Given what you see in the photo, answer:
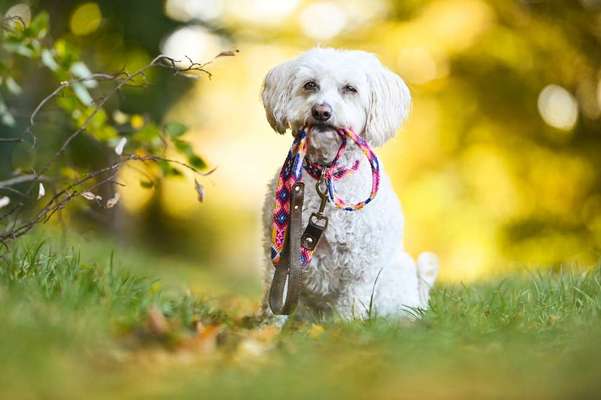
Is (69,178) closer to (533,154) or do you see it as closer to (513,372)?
(513,372)

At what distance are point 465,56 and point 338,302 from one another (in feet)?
22.1

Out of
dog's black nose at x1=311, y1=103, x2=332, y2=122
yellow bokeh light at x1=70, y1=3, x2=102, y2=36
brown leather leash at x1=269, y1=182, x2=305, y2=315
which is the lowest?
brown leather leash at x1=269, y1=182, x2=305, y2=315

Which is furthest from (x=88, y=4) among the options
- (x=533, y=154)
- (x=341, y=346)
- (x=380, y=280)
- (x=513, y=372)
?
(x=513, y=372)

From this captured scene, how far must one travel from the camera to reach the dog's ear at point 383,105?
3.80 metres

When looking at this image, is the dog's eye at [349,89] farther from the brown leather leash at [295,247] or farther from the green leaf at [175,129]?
the green leaf at [175,129]

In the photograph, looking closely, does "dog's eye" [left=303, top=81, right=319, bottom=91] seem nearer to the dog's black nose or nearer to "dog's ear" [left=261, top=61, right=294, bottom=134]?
"dog's ear" [left=261, top=61, right=294, bottom=134]

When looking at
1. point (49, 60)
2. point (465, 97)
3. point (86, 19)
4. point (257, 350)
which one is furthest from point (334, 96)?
point (465, 97)

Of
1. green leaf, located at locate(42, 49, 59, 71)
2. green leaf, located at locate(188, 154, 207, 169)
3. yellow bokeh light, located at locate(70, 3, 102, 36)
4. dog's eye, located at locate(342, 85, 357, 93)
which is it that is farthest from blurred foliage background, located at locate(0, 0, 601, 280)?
dog's eye, located at locate(342, 85, 357, 93)

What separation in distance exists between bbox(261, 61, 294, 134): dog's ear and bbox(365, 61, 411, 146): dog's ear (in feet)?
1.35

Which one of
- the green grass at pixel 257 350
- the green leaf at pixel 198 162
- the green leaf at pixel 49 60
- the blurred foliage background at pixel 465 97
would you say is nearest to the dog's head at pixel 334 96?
the green leaf at pixel 198 162

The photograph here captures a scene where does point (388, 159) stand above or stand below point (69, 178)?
→ above

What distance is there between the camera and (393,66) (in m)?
10.1

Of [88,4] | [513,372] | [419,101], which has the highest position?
[88,4]

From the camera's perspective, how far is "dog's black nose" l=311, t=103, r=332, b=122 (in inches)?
136
